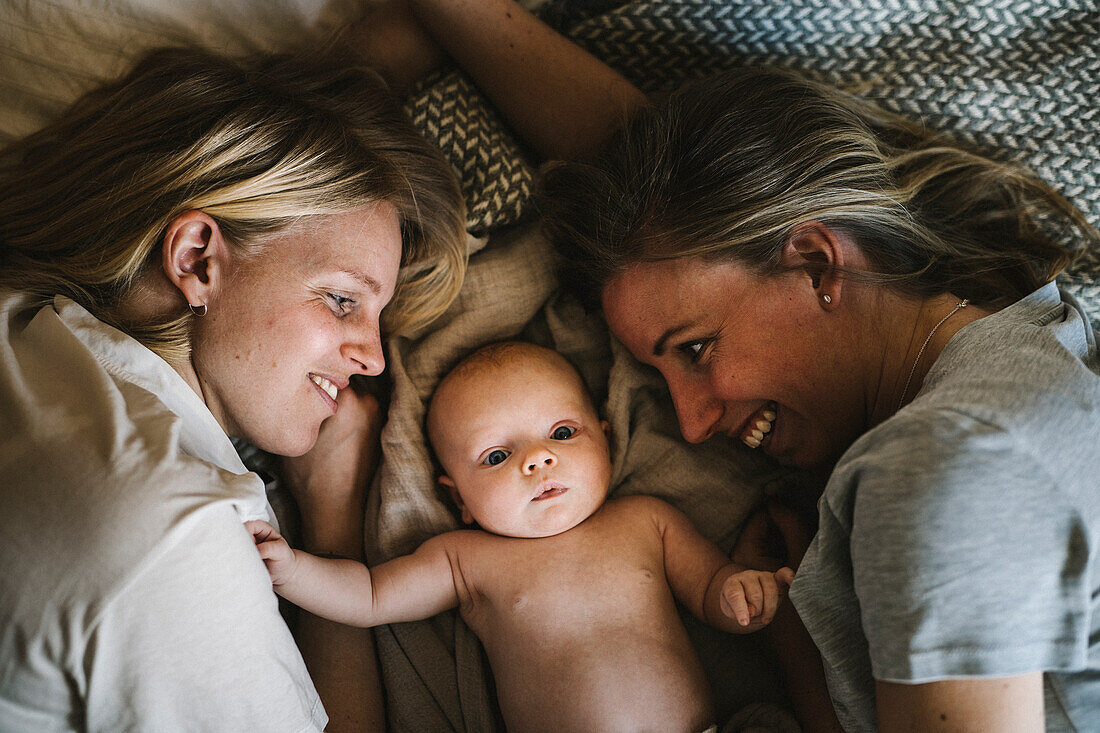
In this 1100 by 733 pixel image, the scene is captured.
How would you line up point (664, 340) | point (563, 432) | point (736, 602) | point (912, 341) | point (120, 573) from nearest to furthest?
point (120, 573) → point (736, 602) → point (912, 341) → point (664, 340) → point (563, 432)

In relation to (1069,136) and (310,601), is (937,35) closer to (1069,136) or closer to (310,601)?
(1069,136)

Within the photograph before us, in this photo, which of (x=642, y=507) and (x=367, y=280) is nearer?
(x=367, y=280)

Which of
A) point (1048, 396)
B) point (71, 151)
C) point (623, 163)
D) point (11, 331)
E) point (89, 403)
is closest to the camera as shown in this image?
point (1048, 396)

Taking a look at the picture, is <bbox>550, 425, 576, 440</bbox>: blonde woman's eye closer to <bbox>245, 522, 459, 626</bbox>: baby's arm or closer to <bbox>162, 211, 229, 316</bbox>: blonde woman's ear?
<bbox>245, 522, 459, 626</bbox>: baby's arm

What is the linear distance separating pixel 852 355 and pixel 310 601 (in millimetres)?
1002

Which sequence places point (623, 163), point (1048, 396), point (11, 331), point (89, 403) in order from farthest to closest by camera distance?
point (623, 163) < point (11, 331) < point (89, 403) < point (1048, 396)

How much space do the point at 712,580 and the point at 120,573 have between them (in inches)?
36.5

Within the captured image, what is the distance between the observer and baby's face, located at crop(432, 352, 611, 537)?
1330mm

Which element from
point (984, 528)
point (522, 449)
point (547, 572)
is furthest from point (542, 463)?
point (984, 528)

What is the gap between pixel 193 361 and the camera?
1235mm

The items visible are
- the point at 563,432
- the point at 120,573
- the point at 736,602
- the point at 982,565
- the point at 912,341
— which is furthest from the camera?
the point at 563,432

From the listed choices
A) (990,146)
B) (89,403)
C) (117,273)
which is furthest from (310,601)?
(990,146)

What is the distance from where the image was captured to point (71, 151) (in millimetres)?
1242

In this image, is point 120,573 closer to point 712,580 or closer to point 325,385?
point 325,385
